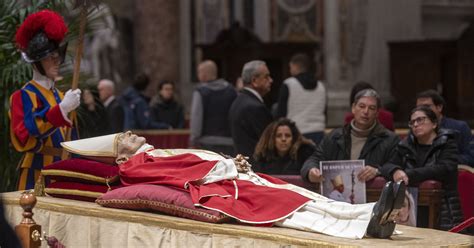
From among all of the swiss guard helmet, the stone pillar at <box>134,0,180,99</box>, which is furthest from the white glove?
the stone pillar at <box>134,0,180,99</box>

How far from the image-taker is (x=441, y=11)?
70.6ft

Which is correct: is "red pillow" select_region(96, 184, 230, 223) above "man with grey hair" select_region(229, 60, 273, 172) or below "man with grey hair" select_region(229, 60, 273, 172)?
below

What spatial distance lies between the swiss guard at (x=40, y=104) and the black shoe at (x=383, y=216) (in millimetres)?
2475

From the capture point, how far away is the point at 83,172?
681 cm

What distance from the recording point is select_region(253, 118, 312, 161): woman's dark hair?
28.7 ft

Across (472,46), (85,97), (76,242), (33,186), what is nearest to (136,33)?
(472,46)

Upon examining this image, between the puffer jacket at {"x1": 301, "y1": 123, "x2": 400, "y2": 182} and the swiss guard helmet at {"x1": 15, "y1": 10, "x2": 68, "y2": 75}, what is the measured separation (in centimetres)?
185

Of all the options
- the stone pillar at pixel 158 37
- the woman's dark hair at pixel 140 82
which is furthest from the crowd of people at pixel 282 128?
the stone pillar at pixel 158 37

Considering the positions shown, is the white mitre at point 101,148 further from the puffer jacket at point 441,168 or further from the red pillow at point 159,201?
the puffer jacket at point 441,168

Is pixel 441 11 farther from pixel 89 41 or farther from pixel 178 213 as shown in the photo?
pixel 178 213

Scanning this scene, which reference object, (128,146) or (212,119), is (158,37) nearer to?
(212,119)

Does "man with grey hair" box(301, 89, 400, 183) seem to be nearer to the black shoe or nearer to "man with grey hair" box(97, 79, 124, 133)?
the black shoe

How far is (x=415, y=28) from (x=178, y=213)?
15.3 m

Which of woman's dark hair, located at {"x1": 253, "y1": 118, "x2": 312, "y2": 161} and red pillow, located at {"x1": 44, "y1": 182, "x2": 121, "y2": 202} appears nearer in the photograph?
red pillow, located at {"x1": 44, "y1": 182, "x2": 121, "y2": 202}
